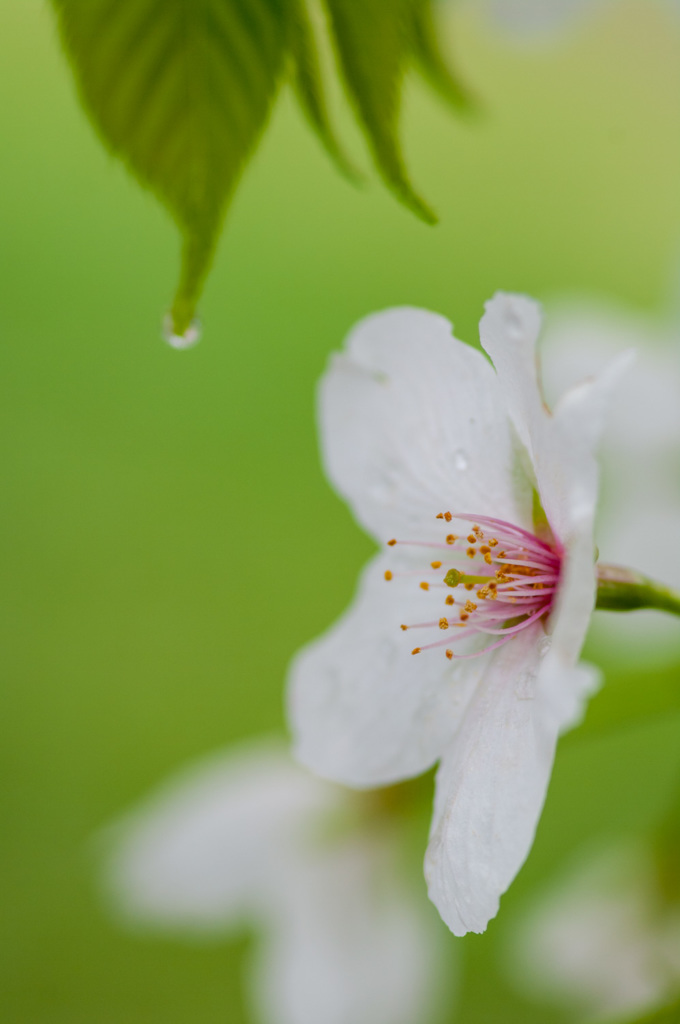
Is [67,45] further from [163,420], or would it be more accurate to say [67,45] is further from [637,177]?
[637,177]

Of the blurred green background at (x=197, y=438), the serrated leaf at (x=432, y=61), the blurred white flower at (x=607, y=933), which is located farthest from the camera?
the blurred green background at (x=197, y=438)

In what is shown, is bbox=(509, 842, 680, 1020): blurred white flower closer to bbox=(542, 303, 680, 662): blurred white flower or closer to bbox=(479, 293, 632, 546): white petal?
bbox=(542, 303, 680, 662): blurred white flower

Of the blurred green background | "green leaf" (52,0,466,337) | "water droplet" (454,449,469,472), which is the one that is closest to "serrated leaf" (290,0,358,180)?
"green leaf" (52,0,466,337)

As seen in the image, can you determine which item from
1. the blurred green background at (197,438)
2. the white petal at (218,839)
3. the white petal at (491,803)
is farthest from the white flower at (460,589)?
the blurred green background at (197,438)

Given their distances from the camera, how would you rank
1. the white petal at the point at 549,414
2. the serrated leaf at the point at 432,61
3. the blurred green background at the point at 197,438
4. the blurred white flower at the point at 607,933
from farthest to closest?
1. the blurred green background at the point at 197,438
2. the blurred white flower at the point at 607,933
3. the serrated leaf at the point at 432,61
4. the white petal at the point at 549,414

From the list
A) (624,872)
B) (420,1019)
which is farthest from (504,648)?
(420,1019)

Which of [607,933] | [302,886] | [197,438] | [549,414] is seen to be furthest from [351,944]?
[197,438]

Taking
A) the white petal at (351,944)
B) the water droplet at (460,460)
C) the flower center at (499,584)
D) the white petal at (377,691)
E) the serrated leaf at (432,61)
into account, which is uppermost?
the serrated leaf at (432,61)

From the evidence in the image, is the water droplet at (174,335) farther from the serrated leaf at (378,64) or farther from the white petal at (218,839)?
the white petal at (218,839)
